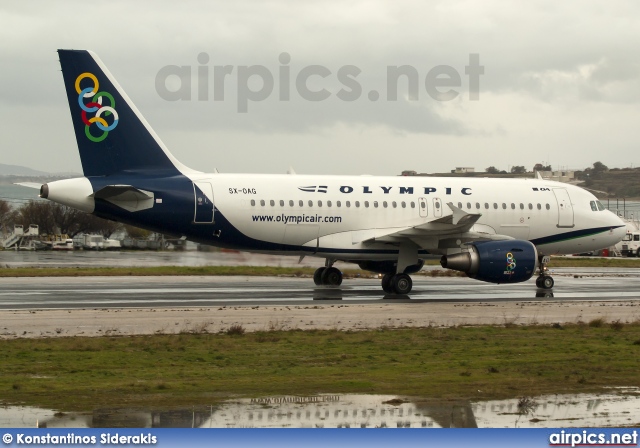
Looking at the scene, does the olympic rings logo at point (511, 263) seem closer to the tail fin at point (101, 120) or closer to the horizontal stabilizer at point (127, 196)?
the horizontal stabilizer at point (127, 196)

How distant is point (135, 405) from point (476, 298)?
19.7 metres

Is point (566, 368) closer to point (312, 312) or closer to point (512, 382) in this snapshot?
point (512, 382)

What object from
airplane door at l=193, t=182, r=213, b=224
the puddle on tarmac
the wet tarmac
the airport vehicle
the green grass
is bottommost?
the puddle on tarmac

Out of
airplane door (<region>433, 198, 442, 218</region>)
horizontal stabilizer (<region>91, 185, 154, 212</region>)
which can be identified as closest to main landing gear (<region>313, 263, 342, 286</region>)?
airplane door (<region>433, 198, 442, 218</region>)

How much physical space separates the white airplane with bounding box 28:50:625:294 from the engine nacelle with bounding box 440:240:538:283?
1.4 inches

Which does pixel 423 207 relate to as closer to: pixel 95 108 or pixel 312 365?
pixel 95 108

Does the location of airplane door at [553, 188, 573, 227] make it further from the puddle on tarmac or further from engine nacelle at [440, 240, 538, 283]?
the puddle on tarmac

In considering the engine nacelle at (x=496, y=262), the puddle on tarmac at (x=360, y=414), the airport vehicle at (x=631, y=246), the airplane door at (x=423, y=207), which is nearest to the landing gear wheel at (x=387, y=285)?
the engine nacelle at (x=496, y=262)

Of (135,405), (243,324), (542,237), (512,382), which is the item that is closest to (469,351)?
(512,382)

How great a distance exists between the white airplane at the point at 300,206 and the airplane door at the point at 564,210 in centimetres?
25

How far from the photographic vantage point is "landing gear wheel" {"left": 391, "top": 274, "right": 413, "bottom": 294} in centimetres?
3145

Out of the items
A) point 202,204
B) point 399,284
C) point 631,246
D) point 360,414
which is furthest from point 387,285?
point 631,246

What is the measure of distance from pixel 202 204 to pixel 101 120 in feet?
14.0

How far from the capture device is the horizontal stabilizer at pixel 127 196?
29.7m
